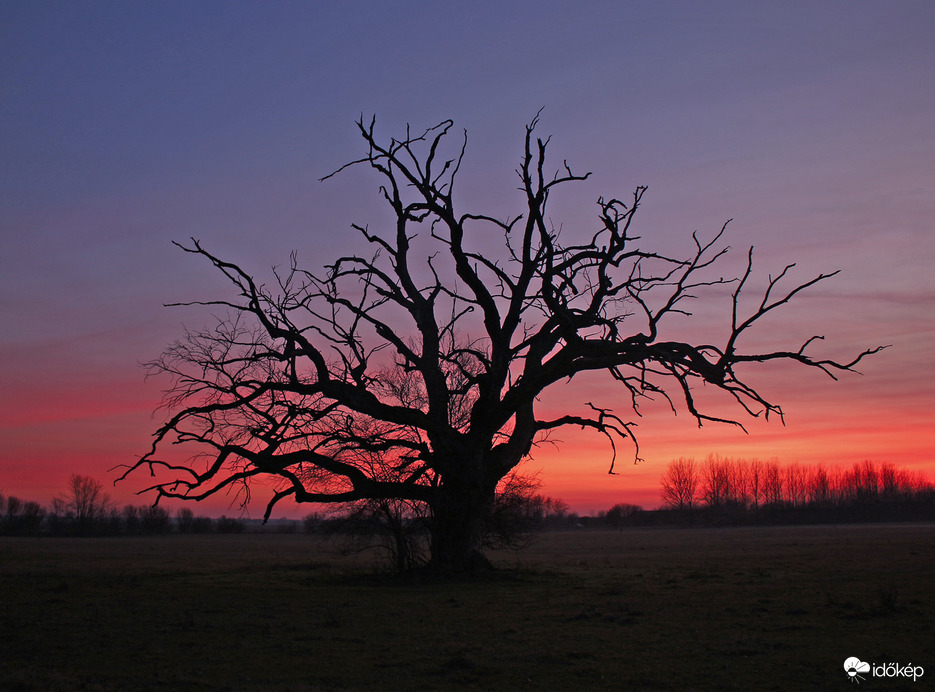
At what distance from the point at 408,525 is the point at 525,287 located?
709 centimetres

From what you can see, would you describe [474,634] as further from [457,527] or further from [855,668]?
[457,527]

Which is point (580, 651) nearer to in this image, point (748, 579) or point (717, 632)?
Answer: point (717, 632)

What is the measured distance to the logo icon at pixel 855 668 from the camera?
328 inches

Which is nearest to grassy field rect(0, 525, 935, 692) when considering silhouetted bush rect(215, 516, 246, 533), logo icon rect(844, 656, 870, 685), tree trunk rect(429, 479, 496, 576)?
logo icon rect(844, 656, 870, 685)

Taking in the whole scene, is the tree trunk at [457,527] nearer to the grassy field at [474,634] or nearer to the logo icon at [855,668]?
the grassy field at [474,634]

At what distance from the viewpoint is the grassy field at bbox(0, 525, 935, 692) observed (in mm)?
8797

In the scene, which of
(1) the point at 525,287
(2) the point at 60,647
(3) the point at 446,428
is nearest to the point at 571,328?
(1) the point at 525,287

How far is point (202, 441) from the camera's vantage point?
19.0 m

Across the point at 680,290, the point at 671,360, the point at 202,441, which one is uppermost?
the point at 680,290

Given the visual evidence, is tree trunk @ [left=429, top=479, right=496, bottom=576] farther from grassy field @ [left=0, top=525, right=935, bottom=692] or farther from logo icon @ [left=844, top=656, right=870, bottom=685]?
logo icon @ [left=844, top=656, right=870, bottom=685]

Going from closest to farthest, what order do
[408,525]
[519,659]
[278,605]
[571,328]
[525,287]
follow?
[519,659] < [278,605] < [571,328] < [525,287] < [408,525]

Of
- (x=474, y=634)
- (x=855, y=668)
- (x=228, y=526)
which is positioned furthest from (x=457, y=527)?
(x=228, y=526)

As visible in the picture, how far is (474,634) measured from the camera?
462 inches

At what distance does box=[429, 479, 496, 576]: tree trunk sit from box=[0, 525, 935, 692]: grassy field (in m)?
1.25
